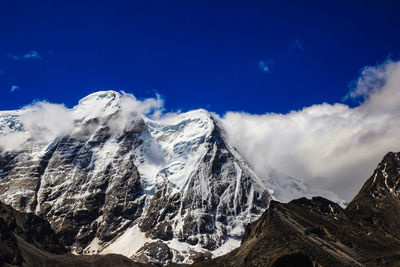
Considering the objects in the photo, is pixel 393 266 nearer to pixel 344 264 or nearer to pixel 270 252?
pixel 344 264

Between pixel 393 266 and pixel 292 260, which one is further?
pixel 393 266

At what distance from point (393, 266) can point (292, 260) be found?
184ft

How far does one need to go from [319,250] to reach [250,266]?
29.2 meters

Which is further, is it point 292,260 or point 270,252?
point 270,252

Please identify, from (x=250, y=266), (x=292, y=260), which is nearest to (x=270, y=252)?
(x=250, y=266)

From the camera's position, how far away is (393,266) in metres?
198

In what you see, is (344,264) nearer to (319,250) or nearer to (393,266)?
(319,250)

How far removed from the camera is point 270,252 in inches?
7692

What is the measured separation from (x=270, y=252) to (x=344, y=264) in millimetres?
29557

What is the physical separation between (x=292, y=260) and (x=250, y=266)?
95.0ft

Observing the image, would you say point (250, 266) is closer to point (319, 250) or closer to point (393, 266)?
point (319, 250)

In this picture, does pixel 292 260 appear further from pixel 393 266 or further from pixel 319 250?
pixel 393 266

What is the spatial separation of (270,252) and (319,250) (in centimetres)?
2019

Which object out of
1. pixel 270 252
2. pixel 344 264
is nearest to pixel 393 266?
pixel 344 264
